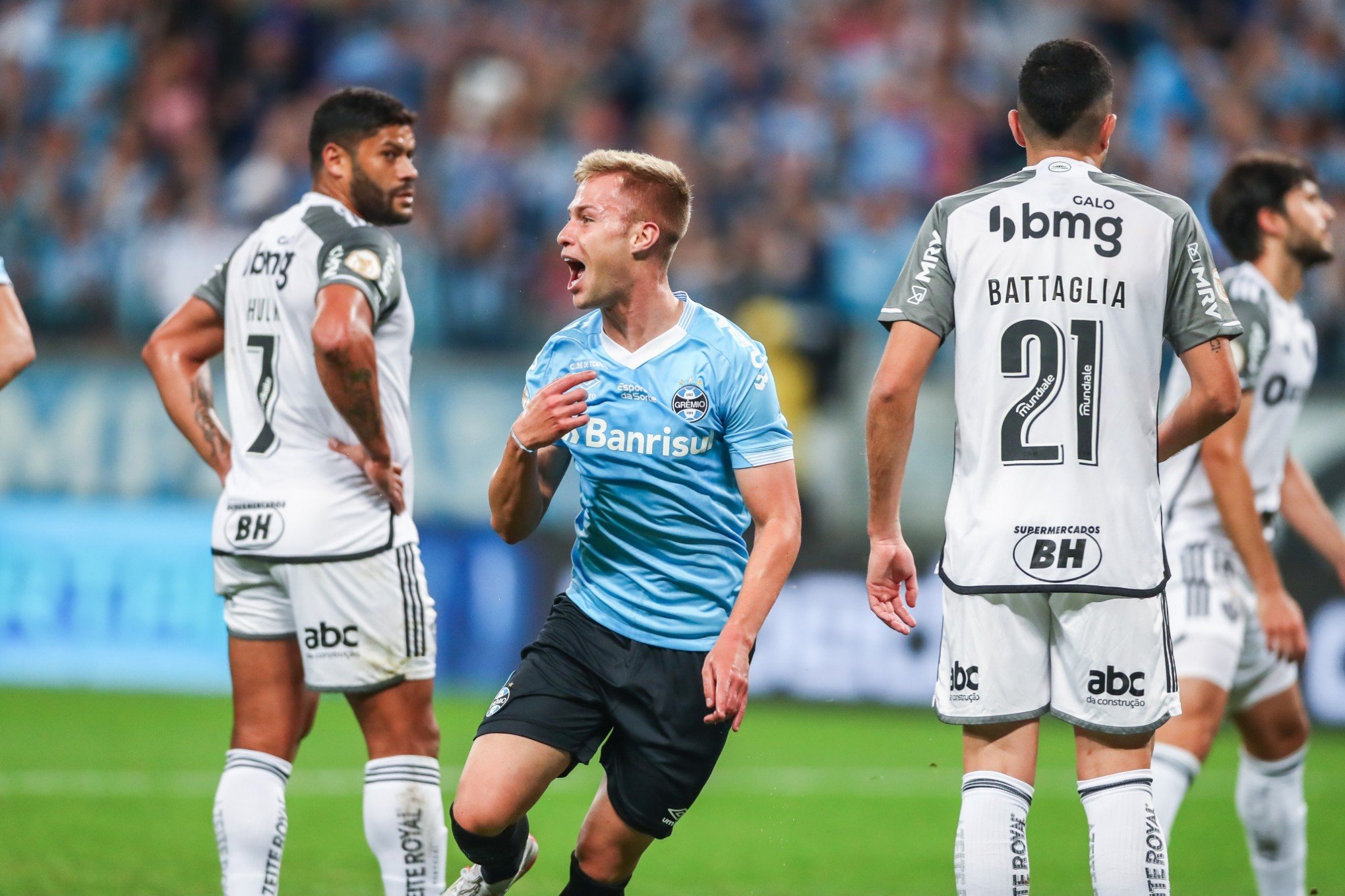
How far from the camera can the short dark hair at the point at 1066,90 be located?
13.8 feet

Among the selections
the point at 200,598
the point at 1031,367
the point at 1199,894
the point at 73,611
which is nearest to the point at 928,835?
the point at 1199,894

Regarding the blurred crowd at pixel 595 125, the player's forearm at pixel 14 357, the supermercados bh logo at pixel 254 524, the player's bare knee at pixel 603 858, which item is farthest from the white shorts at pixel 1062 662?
the blurred crowd at pixel 595 125

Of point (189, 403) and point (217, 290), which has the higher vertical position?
point (217, 290)

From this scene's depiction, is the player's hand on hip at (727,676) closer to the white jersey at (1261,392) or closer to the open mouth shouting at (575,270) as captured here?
the open mouth shouting at (575,270)

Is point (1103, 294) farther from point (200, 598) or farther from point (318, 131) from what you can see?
point (200, 598)

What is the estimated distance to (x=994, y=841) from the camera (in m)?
4.11

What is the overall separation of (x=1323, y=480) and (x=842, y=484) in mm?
3040

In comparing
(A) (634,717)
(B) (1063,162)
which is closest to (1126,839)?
(A) (634,717)

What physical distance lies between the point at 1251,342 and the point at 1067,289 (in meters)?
1.71

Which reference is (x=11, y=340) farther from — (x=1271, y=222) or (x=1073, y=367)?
(x=1271, y=222)

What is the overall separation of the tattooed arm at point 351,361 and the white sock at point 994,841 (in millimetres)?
2012

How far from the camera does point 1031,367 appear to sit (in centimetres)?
417

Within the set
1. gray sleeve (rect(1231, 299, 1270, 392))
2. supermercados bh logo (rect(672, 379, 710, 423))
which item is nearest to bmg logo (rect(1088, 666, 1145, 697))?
supermercados bh logo (rect(672, 379, 710, 423))

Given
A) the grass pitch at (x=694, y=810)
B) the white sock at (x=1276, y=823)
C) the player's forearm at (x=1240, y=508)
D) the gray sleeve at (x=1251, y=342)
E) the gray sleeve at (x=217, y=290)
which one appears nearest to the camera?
the gray sleeve at (x=217, y=290)
